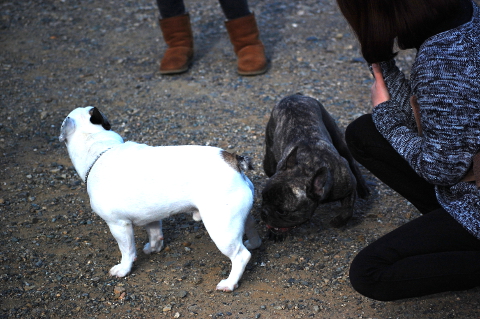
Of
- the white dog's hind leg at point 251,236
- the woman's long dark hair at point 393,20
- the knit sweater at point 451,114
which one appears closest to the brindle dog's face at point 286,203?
the white dog's hind leg at point 251,236

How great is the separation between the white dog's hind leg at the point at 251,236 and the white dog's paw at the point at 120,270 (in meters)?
0.85

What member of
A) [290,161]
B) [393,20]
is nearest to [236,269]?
[290,161]

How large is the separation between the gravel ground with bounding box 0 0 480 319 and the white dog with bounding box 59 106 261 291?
1.13ft

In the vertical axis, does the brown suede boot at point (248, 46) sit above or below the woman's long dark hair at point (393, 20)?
below

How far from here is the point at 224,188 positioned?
9.71 ft

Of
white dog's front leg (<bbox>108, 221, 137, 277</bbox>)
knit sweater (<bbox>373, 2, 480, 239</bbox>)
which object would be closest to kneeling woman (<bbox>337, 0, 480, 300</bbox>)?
knit sweater (<bbox>373, 2, 480, 239</bbox>)

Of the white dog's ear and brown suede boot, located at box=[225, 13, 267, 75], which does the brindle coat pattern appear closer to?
the white dog's ear

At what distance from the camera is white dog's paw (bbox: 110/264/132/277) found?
3.36m

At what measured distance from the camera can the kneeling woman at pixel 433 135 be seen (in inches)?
95.7

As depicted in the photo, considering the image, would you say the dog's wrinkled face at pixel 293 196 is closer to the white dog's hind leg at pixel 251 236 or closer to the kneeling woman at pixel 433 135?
the white dog's hind leg at pixel 251 236

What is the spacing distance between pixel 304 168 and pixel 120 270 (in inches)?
57.8

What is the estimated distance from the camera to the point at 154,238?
142 inches

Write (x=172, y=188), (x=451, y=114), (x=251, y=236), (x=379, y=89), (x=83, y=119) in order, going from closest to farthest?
(x=451, y=114), (x=172, y=188), (x=379, y=89), (x=83, y=119), (x=251, y=236)

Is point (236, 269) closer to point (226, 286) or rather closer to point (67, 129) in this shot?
point (226, 286)
